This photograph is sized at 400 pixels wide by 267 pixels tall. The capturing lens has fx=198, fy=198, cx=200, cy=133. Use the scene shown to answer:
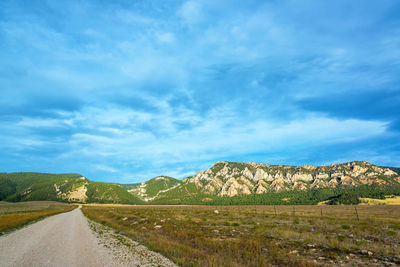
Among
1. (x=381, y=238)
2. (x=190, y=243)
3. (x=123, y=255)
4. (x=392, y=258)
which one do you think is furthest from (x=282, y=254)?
(x=381, y=238)

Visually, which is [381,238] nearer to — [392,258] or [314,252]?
[392,258]

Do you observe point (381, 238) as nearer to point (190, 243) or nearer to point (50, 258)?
point (190, 243)

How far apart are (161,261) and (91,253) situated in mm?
6004

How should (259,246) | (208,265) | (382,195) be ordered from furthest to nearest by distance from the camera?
(382,195) → (259,246) → (208,265)

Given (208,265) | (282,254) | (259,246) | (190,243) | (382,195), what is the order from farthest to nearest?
(382,195)
(190,243)
(259,246)
(282,254)
(208,265)

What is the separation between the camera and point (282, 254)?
52.0ft

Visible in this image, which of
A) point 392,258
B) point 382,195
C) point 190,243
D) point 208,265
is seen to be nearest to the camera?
point 208,265

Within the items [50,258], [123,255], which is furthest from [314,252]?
[50,258]

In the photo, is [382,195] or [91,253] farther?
[382,195]

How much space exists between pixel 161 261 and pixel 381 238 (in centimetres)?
2328

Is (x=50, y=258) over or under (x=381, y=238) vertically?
over

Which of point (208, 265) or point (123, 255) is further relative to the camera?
point (123, 255)

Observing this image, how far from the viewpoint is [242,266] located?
12.5 meters

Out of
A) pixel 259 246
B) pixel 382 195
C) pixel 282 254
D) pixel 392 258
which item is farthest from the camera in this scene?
pixel 382 195
